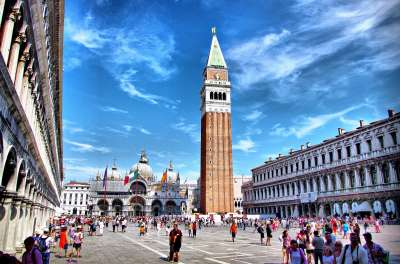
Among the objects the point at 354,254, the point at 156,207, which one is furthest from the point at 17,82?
the point at 156,207

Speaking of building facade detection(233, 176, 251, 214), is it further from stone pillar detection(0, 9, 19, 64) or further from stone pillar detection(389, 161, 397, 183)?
stone pillar detection(0, 9, 19, 64)

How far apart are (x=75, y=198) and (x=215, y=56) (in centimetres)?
6291

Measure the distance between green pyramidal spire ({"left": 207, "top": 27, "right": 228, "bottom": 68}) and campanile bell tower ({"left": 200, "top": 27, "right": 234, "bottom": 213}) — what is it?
0.61 m

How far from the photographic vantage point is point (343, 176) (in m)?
43.6

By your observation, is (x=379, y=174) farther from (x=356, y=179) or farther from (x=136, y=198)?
(x=136, y=198)

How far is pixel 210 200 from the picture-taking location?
69.0m

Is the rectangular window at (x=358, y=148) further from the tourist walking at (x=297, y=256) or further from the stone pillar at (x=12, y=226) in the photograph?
the stone pillar at (x=12, y=226)

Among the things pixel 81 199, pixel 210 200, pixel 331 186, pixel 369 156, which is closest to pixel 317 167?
pixel 331 186

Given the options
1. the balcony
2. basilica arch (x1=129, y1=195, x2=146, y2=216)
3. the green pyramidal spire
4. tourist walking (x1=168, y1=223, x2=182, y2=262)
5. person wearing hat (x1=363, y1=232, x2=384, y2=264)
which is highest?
the green pyramidal spire

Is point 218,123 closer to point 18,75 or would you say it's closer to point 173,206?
point 173,206

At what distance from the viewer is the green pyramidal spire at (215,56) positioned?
7981cm

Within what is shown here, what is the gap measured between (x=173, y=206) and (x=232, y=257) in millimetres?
76595

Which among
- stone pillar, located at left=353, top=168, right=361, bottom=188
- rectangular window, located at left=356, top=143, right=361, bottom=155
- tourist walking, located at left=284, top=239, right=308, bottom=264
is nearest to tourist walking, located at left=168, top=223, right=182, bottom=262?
tourist walking, located at left=284, top=239, right=308, bottom=264

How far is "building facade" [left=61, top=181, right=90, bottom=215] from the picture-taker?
10300cm
